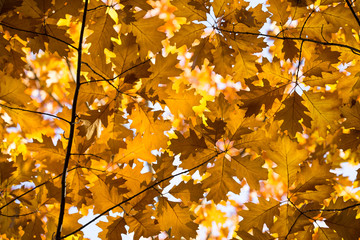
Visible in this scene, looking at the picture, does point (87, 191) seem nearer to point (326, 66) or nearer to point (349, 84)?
point (326, 66)

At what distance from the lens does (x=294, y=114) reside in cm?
137

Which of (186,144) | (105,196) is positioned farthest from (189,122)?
(105,196)

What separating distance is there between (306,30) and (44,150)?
1490 millimetres

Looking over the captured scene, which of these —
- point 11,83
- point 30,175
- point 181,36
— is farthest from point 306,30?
point 30,175

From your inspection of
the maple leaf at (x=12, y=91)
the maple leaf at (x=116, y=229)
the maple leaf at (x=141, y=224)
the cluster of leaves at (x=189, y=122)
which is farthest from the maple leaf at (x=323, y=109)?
the maple leaf at (x=12, y=91)

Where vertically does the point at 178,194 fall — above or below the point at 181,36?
below

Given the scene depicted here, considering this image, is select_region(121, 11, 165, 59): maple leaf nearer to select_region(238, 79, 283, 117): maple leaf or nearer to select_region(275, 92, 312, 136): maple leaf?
select_region(238, 79, 283, 117): maple leaf

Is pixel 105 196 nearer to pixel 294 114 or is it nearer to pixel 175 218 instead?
pixel 175 218

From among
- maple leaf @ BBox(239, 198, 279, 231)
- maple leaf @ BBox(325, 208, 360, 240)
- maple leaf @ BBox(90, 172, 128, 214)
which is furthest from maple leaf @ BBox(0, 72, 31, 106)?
maple leaf @ BBox(325, 208, 360, 240)

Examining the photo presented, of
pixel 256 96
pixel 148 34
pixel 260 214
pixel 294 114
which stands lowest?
pixel 260 214

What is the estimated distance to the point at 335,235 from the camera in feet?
4.17

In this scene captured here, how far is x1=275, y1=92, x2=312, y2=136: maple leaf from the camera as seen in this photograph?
1344 millimetres

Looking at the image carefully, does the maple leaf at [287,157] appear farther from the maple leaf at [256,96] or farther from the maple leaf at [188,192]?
the maple leaf at [188,192]

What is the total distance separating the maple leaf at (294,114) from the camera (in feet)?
4.41
